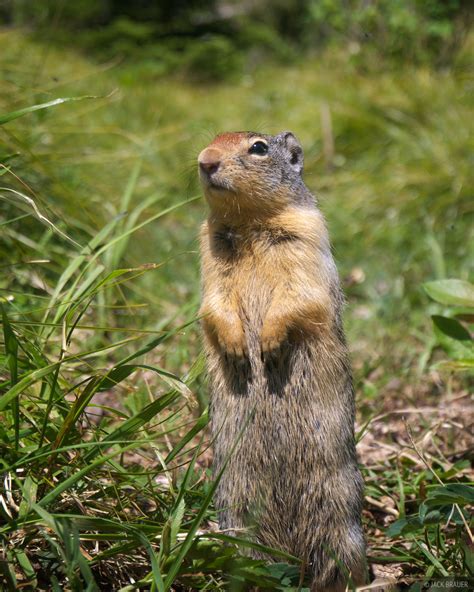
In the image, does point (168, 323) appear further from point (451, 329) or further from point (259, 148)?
point (451, 329)

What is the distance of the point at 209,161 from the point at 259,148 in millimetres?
361

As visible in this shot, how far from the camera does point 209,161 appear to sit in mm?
2801

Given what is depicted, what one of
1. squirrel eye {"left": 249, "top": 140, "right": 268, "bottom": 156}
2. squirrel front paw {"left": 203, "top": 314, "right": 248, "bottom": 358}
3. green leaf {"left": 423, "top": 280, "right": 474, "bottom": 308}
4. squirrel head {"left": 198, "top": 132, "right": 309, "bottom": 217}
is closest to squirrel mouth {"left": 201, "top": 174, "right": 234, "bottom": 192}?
squirrel head {"left": 198, "top": 132, "right": 309, "bottom": 217}

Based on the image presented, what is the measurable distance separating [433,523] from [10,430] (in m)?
1.59

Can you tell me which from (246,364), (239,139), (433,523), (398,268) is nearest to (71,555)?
(246,364)

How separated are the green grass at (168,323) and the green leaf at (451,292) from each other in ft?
1.63

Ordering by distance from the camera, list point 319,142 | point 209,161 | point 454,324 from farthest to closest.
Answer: point 319,142 < point 454,324 < point 209,161

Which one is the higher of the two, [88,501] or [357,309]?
[88,501]

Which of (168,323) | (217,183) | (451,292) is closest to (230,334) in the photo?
(217,183)

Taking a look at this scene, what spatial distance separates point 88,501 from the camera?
260 cm

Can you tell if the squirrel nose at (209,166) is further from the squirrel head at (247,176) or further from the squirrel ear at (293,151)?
the squirrel ear at (293,151)

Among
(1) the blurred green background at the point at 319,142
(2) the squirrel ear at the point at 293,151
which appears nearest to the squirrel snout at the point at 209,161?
(1) the blurred green background at the point at 319,142

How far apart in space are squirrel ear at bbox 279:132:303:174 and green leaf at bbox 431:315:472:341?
1.00 metres

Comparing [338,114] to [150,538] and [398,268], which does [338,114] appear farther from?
[150,538]
